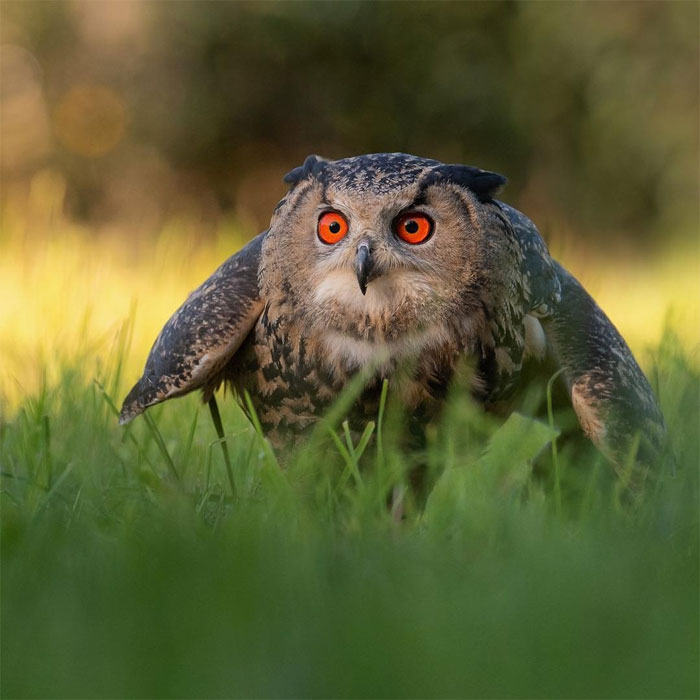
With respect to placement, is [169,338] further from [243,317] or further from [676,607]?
[676,607]

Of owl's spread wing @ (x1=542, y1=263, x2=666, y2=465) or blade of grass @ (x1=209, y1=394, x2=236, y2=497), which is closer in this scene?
blade of grass @ (x1=209, y1=394, x2=236, y2=497)


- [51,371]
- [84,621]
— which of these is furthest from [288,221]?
[84,621]

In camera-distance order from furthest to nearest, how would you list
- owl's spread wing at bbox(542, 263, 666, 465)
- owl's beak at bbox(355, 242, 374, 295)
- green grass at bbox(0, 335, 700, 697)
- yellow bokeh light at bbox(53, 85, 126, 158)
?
yellow bokeh light at bbox(53, 85, 126, 158) < owl's spread wing at bbox(542, 263, 666, 465) < owl's beak at bbox(355, 242, 374, 295) < green grass at bbox(0, 335, 700, 697)

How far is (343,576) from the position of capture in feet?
6.23

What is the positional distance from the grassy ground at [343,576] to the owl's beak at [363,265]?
403mm

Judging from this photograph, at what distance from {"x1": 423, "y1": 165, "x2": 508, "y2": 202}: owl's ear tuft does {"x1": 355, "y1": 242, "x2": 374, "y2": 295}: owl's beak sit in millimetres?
285

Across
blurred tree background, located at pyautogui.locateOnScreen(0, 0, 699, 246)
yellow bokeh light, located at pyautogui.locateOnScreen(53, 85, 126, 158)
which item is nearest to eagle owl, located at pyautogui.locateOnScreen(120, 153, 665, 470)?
blurred tree background, located at pyautogui.locateOnScreen(0, 0, 699, 246)

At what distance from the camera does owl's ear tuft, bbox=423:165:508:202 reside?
2.98 metres

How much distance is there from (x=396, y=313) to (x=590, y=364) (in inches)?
24.6

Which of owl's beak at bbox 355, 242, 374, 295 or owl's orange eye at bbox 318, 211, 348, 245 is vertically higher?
owl's orange eye at bbox 318, 211, 348, 245

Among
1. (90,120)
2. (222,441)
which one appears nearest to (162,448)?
(222,441)

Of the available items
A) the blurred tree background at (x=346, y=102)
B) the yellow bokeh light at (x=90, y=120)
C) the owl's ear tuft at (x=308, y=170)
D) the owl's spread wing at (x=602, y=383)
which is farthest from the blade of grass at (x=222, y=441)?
the yellow bokeh light at (x=90, y=120)

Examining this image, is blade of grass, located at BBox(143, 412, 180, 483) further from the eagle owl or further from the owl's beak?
the owl's beak

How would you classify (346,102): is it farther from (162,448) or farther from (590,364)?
(162,448)
